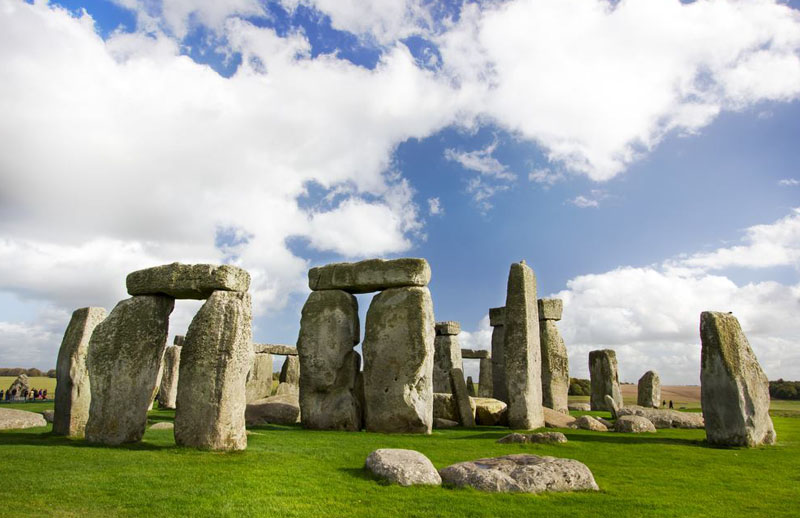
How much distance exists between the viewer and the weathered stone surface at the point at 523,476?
7.16 meters

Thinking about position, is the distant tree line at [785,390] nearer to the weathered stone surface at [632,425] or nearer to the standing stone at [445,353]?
the standing stone at [445,353]

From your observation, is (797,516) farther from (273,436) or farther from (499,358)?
(499,358)

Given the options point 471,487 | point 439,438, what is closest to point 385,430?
point 439,438

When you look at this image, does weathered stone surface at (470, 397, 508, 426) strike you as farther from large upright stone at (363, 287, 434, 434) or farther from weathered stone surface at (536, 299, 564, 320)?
weathered stone surface at (536, 299, 564, 320)

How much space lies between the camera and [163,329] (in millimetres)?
10445

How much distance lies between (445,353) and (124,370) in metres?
16.6

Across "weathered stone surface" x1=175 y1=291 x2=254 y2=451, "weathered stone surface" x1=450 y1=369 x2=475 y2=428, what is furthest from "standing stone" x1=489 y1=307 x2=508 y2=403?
"weathered stone surface" x1=175 y1=291 x2=254 y2=451

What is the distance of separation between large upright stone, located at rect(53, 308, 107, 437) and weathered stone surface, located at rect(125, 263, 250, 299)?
7.01ft

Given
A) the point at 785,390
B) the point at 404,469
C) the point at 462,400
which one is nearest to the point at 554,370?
the point at 462,400

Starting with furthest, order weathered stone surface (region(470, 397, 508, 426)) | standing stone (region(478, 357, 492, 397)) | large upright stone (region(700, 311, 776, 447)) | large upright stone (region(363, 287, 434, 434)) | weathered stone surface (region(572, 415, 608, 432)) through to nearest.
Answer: standing stone (region(478, 357, 492, 397)) < weathered stone surface (region(470, 397, 508, 426)) < weathered stone surface (region(572, 415, 608, 432)) < large upright stone (region(363, 287, 434, 434)) < large upright stone (region(700, 311, 776, 447))

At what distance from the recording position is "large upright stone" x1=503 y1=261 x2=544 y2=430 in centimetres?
1460

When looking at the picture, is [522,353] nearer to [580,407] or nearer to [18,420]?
[580,407]

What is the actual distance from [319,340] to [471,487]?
8.44 metres

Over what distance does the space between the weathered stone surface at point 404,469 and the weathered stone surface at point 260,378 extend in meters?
17.1
